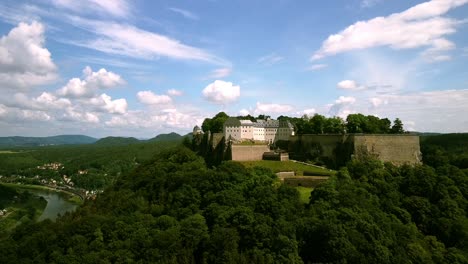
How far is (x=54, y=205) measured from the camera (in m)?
88.3

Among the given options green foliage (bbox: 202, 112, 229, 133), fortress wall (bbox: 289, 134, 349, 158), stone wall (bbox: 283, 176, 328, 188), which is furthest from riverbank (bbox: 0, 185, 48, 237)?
fortress wall (bbox: 289, 134, 349, 158)

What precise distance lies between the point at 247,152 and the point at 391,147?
17.9 meters

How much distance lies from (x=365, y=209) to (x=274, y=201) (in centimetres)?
721

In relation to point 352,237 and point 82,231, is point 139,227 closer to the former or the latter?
point 82,231

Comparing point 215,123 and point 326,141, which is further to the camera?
point 215,123

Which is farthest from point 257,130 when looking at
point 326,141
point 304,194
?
point 304,194

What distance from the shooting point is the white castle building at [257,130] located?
183ft

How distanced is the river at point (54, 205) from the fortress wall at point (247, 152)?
38.7 metres

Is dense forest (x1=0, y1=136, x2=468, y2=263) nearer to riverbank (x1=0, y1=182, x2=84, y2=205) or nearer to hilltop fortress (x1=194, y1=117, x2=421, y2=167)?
hilltop fortress (x1=194, y1=117, x2=421, y2=167)

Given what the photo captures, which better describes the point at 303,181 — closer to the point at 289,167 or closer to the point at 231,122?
the point at 289,167

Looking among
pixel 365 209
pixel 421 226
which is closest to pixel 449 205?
pixel 421 226

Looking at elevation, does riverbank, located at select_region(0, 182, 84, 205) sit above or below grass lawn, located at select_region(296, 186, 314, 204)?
below

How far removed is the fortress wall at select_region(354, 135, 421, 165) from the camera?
45119 millimetres

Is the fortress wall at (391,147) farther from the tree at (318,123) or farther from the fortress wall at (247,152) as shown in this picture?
the fortress wall at (247,152)
